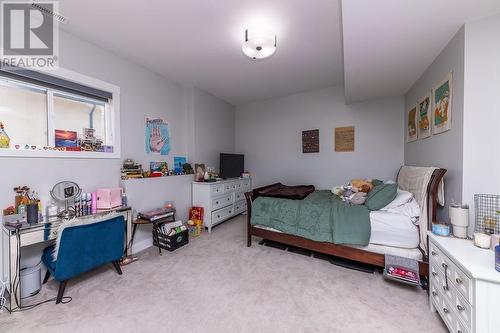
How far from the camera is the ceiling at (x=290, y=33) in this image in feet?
5.22

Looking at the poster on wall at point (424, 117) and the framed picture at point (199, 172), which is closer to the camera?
the poster on wall at point (424, 117)

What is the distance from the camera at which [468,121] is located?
1632 mm

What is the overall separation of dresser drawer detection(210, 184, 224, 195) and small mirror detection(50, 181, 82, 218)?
5.94 ft

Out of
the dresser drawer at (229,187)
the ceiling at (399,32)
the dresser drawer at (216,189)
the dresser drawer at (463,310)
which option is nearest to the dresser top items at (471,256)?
the dresser drawer at (463,310)

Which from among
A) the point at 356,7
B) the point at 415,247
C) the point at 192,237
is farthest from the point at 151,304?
Result: the point at 356,7

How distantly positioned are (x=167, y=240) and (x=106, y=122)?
1781 millimetres

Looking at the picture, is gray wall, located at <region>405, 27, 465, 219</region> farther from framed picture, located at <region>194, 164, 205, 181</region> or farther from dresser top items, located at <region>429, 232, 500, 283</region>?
framed picture, located at <region>194, 164, 205, 181</region>

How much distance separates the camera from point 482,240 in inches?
53.9

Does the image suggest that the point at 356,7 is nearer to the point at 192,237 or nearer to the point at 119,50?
the point at 119,50

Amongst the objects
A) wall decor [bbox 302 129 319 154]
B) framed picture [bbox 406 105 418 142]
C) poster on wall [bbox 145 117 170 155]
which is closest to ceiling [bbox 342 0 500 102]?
framed picture [bbox 406 105 418 142]

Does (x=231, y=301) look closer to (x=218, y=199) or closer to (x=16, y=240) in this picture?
(x=16, y=240)

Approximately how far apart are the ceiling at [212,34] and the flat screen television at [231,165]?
155 centimetres

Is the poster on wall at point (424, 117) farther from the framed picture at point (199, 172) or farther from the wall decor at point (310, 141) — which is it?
the framed picture at point (199, 172)

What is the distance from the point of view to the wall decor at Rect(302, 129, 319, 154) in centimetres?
404
